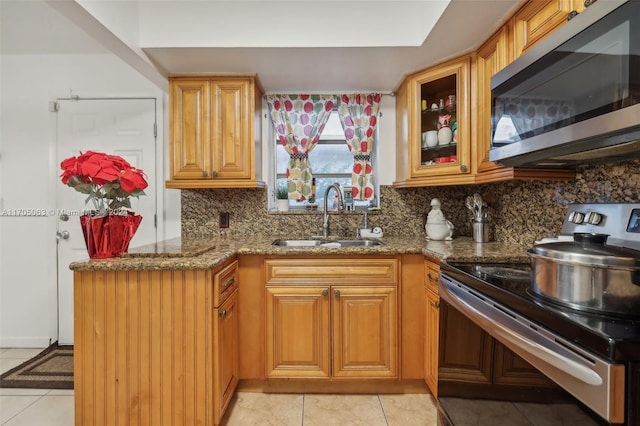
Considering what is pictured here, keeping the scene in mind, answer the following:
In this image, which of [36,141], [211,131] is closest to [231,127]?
[211,131]

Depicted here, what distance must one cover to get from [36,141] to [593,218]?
146 inches

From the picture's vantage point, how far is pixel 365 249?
180cm

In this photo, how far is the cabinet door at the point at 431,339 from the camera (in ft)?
5.54

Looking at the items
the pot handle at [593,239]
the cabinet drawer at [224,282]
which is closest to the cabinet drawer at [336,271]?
the cabinet drawer at [224,282]

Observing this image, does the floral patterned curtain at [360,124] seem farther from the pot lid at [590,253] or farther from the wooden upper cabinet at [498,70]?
the pot lid at [590,253]

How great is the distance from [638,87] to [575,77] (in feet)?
0.72

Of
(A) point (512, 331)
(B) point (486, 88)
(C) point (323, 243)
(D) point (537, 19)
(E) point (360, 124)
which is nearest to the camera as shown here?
(A) point (512, 331)

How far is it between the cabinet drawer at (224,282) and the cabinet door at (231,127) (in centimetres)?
68

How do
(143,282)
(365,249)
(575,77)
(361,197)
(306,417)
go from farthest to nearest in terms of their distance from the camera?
(361,197), (365,249), (306,417), (143,282), (575,77)

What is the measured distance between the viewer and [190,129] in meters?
2.10

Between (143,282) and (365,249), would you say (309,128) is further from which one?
(143,282)

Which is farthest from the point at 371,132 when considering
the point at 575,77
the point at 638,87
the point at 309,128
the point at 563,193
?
the point at 638,87

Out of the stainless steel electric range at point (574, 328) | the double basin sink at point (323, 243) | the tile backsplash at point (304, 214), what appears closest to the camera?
the stainless steel electric range at point (574, 328)

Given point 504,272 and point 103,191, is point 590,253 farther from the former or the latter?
point 103,191
